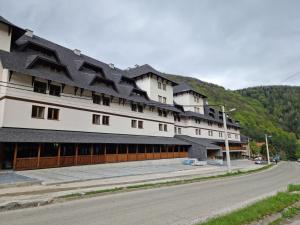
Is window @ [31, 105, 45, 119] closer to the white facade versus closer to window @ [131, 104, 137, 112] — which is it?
window @ [131, 104, 137, 112]

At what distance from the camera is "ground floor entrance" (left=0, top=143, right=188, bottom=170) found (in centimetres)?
1925

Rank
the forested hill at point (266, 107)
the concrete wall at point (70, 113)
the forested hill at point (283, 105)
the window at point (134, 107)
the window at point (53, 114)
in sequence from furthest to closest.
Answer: the forested hill at point (283, 105), the forested hill at point (266, 107), the window at point (134, 107), the window at point (53, 114), the concrete wall at point (70, 113)

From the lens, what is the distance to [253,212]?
27.8 feet

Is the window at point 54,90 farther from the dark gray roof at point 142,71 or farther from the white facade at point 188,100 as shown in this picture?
the white facade at point 188,100

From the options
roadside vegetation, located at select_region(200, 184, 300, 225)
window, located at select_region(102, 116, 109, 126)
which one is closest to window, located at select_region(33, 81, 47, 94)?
window, located at select_region(102, 116, 109, 126)

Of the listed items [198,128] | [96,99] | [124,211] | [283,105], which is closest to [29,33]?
[96,99]

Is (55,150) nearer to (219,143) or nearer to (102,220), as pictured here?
(102,220)

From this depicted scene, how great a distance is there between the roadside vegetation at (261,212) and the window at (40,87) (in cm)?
2122

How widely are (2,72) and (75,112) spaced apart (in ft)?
26.4

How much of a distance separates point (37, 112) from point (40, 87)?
2610 millimetres

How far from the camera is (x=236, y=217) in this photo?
7.71m

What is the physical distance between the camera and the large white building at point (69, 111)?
2050 cm

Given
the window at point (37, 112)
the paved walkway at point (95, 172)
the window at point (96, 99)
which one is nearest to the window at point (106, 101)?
the window at point (96, 99)

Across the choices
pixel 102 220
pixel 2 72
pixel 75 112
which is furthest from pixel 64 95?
pixel 102 220
